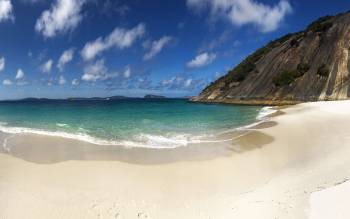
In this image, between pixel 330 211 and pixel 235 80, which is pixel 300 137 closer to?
pixel 330 211

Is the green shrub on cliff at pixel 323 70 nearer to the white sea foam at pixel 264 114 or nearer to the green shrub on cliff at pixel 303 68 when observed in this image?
the green shrub on cliff at pixel 303 68

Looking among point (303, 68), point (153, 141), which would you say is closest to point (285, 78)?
point (303, 68)

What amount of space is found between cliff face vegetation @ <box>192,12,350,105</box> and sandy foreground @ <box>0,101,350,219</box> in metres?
40.8

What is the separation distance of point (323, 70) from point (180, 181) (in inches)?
2025

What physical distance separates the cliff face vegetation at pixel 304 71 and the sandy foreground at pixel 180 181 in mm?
40832

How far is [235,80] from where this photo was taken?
73625 millimetres

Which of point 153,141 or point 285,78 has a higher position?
point 285,78

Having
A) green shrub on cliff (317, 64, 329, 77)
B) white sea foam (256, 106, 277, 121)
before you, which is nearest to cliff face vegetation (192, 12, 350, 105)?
green shrub on cliff (317, 64, 329, 77)

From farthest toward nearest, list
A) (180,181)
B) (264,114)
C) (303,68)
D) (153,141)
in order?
(303,68)
(264,114)
(153,141)
(180,181)

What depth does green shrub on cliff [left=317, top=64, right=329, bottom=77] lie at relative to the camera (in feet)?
167

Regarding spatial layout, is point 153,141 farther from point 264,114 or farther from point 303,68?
point 303,68

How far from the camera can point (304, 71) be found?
55.9 m

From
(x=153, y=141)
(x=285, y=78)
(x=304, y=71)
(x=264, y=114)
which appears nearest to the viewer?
(x=153, y=141)

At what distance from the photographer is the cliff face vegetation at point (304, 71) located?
163 feet
